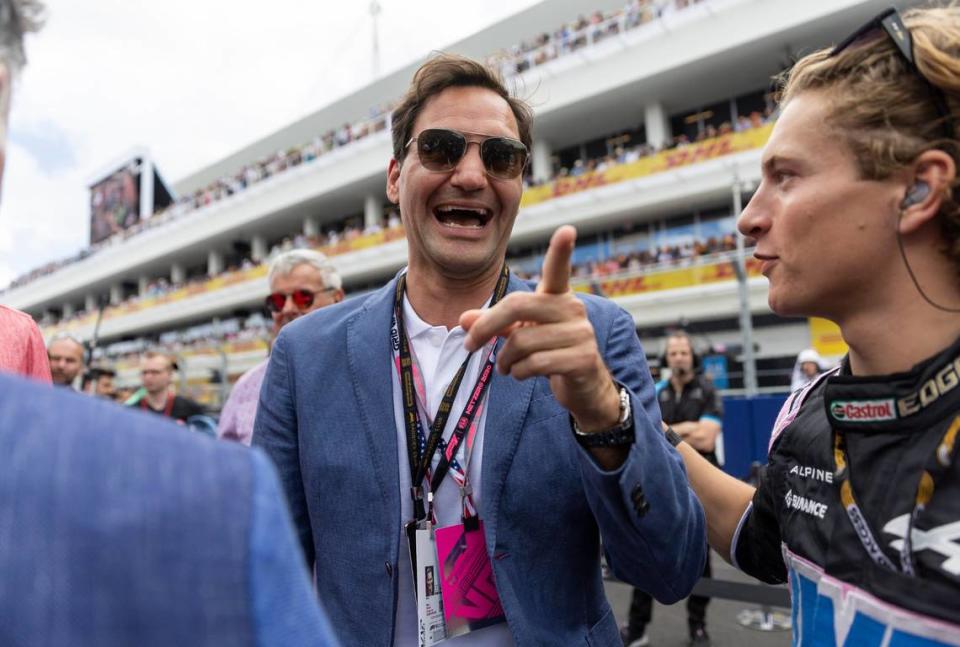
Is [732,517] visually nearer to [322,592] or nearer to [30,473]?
[322,592]

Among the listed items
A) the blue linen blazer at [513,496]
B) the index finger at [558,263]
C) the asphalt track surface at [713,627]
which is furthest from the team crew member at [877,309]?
the asphalt track surface at [713,627]

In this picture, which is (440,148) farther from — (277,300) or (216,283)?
(216,283)

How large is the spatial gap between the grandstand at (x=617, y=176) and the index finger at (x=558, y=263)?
8.65 metres

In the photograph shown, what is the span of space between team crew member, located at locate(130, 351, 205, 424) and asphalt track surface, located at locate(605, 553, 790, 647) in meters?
4.04

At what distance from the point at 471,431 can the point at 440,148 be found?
71 cm

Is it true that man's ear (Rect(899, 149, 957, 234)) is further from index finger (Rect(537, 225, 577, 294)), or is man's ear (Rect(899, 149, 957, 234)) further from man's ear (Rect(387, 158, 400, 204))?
man's ear (Rect(387, 158, 400, 204))

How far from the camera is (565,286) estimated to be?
102cm

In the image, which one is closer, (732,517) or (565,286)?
(565,286)

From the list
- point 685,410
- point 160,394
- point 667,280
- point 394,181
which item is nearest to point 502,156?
point 394,181

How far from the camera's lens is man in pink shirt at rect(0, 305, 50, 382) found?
158 cm

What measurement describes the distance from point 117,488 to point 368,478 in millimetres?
1028

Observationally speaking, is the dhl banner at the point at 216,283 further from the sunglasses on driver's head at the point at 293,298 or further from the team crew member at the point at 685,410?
the team crew member at the point at 685,410

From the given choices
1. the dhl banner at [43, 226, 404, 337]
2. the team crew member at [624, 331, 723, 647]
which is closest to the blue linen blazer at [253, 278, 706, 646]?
the team crew member at [624, 331, 723, 647]

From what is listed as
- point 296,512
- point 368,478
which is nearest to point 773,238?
point 368,478
